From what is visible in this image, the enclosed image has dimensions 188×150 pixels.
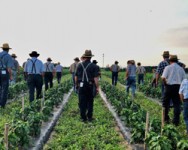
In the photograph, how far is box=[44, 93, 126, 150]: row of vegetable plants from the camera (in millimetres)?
7907

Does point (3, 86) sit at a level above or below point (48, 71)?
below

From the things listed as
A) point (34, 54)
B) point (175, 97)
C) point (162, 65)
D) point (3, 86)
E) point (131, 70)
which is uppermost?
point (34, 54)

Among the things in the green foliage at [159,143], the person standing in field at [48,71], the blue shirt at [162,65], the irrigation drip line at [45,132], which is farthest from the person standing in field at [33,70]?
the green foliage at [159,143]

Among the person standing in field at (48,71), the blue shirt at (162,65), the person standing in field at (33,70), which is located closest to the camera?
the blue shirt at (162,65)

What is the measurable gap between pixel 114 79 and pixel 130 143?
50.7 feet

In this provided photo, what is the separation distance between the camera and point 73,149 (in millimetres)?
7617

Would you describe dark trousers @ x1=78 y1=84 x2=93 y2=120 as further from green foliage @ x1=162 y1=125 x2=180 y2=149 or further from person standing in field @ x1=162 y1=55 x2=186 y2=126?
green foliage @ x1=162 y1=125 x2=180 y2=149

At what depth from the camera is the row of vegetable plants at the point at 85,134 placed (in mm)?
7907

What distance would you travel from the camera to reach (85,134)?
8.98 metres

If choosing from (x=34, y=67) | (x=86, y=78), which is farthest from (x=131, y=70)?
(x=86, y=78)

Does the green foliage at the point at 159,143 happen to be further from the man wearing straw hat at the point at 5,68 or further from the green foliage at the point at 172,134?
the man wearing straw hat at the point at 5,68

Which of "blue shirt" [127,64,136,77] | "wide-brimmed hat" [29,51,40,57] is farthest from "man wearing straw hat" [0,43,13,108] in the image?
"blue shirt" [127,64,136,77]

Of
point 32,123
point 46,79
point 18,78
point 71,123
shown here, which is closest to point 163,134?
point 32,123

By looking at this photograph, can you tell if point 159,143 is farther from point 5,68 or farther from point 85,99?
point 5,68
